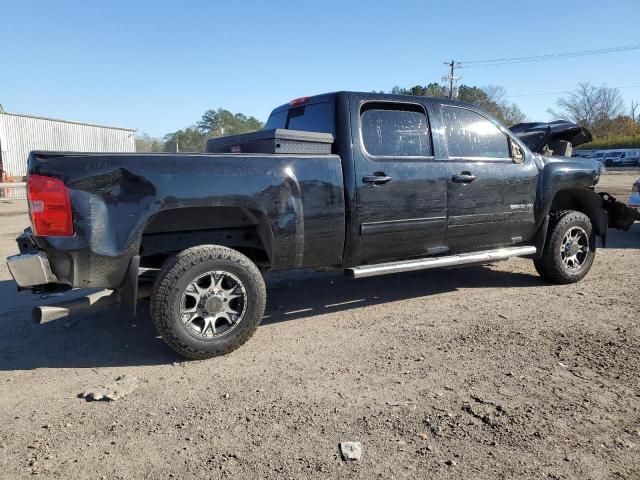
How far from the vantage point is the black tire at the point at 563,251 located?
546 centimetres

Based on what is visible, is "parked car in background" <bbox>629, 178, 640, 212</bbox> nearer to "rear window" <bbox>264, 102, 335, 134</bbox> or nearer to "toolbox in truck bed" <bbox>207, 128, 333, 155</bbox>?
"rear window" <bbox>264, 102, 335, 134</bbox>

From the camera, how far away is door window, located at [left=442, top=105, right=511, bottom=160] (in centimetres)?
488

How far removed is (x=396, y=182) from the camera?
14.4 feet

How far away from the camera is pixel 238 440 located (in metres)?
2.62

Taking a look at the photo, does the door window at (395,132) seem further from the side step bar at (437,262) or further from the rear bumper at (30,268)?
the rear bumper at (30,268)

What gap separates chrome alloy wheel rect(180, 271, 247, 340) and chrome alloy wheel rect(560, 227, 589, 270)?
379cm

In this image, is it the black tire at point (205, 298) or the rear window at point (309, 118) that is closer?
the black tire at point (205, 298)

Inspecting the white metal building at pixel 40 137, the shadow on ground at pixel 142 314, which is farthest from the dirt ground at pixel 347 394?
the white metal building at pixel 40 137

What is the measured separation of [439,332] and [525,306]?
1.23 m

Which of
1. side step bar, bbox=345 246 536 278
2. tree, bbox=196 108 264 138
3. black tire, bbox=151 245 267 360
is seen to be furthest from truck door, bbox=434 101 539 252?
tree, bbox=196 108 264 138

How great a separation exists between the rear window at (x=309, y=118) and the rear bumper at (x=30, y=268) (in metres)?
2.48

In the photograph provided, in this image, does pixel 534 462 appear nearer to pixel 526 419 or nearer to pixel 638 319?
pixel 526 419

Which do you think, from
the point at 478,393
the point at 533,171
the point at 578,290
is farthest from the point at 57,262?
the point at 578,290

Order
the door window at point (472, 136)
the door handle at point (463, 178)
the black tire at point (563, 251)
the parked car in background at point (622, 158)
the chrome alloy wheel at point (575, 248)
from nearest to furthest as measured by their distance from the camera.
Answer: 1. the door handle at point (463, 178)
2. the door window at point (472, 136)
3. the black tire at point (563, 251)
4. the chrome alloy wheel at point (575, 248)
5. the parked car in background at point (622, 158)
